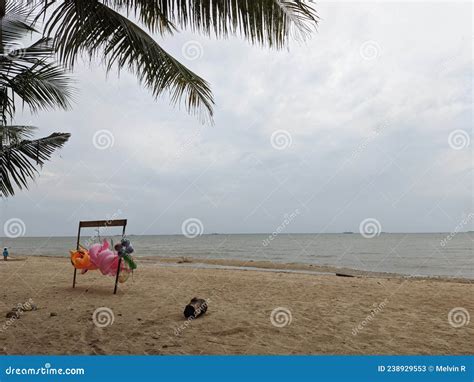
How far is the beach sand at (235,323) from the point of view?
12.6ft

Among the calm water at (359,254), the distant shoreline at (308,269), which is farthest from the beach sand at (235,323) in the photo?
the calm water at (359,254)

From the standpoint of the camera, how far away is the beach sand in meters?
3.85

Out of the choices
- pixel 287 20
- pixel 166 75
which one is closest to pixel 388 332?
pixel 287 20

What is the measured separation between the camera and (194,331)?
4.36m

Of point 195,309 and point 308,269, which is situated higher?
point 195,309

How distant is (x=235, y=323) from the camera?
15.7ft

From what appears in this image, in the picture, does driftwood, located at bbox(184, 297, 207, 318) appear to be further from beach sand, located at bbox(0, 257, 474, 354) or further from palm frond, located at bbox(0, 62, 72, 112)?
palm frond, located at bbox(0, 62, 72, 112)

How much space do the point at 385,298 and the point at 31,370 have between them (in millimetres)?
6367

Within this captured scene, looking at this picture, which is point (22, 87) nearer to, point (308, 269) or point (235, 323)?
point (235, 323)

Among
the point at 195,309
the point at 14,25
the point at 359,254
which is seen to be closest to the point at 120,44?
the point at 14,25

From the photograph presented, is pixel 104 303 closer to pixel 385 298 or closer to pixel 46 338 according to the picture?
pixel 46 338

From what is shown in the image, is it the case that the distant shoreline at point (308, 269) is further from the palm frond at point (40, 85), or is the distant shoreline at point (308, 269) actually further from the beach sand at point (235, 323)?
the palm frond at point (40, 85)

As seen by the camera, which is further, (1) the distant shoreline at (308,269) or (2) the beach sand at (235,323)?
(1) the distant shoreline at (308,269)

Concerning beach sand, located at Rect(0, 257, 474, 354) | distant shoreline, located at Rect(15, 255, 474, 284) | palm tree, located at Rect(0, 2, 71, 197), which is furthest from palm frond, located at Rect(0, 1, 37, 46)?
distant shoreline, located at Rect(15, 255, 474, 284)
